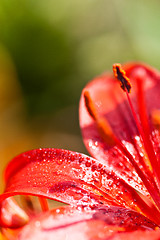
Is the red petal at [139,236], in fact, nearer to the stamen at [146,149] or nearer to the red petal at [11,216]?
the stamen at [146,149]

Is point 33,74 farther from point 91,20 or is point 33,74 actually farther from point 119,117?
Answer: point 119,117

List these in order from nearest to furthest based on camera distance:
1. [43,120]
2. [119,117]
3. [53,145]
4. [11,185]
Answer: [11,185]
[119,117]
[53,145]
[43,120]

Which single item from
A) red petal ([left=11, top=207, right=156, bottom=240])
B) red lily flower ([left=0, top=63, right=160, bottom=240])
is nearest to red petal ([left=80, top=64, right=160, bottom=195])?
red lily flower ([left=0, top=63, right=160, bottom=240])

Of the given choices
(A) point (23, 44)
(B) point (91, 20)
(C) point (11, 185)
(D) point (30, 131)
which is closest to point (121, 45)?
(B) point (91, 20)

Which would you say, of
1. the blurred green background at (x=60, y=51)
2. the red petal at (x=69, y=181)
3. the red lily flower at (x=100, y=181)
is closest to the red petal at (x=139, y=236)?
the red lily flower at (x=100, y=181)

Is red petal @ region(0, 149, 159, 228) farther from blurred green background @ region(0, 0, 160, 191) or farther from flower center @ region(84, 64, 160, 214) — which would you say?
blurred green background @ region(0, 0, 160, 191)

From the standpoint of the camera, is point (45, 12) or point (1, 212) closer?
point (1, 212)

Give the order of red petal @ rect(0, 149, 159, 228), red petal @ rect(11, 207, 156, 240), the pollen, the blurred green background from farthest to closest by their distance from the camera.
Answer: the blurred green background, the pollen, red petal @ rect(0, 149, 159, 228), red petal @ rect(11, 207, 156, 240)

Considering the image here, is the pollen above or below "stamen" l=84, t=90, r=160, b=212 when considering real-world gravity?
above
